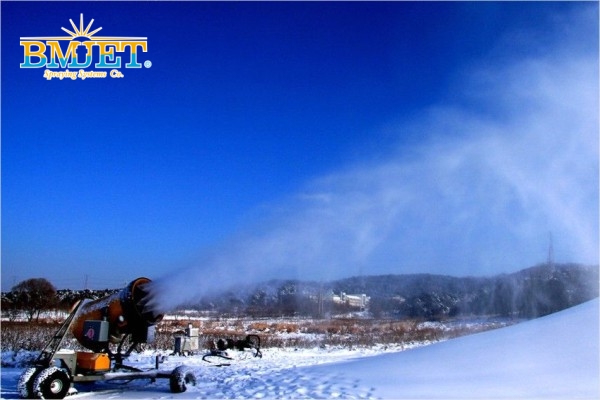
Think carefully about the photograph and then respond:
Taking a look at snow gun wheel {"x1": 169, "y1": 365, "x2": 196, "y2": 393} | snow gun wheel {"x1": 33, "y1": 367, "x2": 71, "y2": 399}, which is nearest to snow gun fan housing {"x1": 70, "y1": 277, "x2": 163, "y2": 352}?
snow gun wheel {"x1": 33, "y1": 367, "x2": 71, "y2": 399}

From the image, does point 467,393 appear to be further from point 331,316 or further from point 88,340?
point 331,316

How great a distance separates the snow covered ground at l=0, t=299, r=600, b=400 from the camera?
8508mm

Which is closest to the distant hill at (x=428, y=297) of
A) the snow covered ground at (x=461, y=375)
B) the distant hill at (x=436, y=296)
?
the distant hill at (x=436, y=296)

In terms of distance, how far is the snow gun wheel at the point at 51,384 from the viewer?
9359 mm

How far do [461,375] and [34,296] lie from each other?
29.0 m

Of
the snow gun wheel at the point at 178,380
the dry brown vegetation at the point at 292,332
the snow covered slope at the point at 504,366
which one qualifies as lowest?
the dry brown vegetation at the point at 292,332

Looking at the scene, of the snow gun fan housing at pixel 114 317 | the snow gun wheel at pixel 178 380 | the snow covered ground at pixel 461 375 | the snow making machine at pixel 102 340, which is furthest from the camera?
the snow gun fan housing at pixel 114 317

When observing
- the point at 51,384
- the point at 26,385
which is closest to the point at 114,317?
the point at 51,384

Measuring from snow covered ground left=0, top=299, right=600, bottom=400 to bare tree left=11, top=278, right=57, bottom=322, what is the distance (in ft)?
62.2

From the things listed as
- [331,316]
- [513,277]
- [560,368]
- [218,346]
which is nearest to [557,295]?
[513,277]

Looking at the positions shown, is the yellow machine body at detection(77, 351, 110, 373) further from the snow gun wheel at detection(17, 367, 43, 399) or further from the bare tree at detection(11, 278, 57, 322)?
the bare tree at detection(11, 278, 57, 322)

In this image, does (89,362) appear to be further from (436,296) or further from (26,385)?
(436,296)

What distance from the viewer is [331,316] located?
38.0 meters

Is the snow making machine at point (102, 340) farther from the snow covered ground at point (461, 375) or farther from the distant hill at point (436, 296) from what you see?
the distant hill at point (436, 296)
